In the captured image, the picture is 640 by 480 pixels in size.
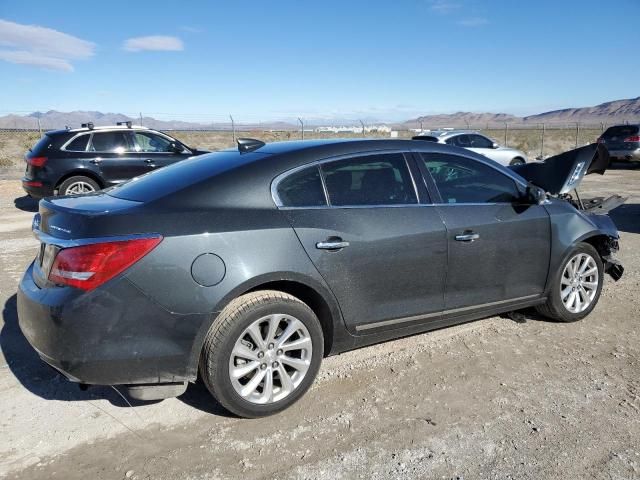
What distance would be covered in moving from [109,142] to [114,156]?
1.04 ft

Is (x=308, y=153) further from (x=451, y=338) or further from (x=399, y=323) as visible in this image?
(x=451, y=338)

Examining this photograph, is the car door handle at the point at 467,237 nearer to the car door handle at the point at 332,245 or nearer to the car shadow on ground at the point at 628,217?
the car door handle at the point at 332,245

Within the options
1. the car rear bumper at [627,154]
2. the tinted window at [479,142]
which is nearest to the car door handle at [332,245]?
the tinted window at [479,142]

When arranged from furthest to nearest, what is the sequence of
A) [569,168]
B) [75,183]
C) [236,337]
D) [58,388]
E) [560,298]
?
1. [75,183]
2. [569,168]
3. [560,298]
4. [58,388]
5. [236,337]

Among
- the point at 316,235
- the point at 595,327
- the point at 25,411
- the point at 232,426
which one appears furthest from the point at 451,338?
the point at 25,411

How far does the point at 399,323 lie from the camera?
381cm

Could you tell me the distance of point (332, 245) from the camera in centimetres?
344

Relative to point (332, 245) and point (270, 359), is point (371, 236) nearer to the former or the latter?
point (332, 245)

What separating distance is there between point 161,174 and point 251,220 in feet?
3.31

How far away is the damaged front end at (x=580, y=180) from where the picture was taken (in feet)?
16.4

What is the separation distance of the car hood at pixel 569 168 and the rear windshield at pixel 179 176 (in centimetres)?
310

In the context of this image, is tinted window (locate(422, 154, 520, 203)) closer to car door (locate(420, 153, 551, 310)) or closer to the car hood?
car door (locate(420, 153, 551, 310))

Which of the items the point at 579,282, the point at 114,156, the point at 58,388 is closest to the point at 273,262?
the point at 58,388

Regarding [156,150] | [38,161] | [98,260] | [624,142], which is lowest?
[624,142]
